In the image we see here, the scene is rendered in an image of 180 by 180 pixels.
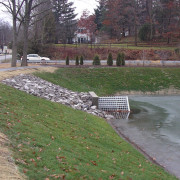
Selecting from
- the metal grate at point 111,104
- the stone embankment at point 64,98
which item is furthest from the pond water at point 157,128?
the stone embankment at point 64,98

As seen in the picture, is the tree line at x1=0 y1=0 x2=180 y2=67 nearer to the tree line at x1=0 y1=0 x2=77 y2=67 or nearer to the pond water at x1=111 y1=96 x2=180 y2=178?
the tree line at x1=0 y1=0 x2=77 y2=67

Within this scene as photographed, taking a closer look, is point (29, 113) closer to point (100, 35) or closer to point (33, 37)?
point (33, 37)

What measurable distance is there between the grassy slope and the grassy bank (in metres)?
16.4

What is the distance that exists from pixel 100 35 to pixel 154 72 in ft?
124

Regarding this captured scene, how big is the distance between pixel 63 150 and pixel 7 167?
8.55 feet

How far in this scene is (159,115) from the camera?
807 inches

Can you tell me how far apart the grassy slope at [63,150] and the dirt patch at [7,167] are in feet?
0.72

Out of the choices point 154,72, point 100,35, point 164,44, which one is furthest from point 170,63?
point 100,35

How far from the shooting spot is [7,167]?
5.84 metres

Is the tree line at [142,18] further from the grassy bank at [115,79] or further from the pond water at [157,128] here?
the pond water at [157,128]

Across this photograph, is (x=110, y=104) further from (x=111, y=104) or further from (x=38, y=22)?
(x=38, y=22)

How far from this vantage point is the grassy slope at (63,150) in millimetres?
6770

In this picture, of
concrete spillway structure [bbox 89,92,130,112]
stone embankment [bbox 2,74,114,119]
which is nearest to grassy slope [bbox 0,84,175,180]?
stone embankment [bbox 2,74,114,119]

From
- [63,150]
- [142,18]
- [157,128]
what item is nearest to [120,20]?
[142,18]
